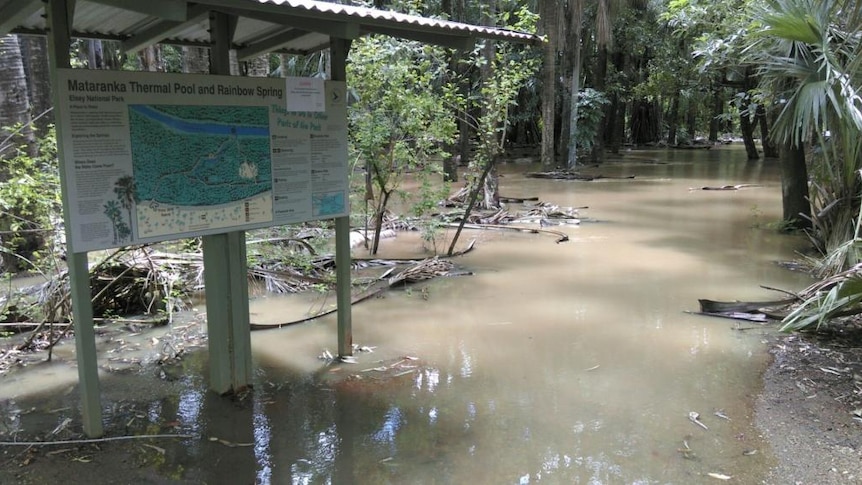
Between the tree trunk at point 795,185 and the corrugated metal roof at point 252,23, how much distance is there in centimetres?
751

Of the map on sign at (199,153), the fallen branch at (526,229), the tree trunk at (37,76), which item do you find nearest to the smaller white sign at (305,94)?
the map on sign at (199,153)

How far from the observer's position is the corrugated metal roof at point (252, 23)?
366 centimetres

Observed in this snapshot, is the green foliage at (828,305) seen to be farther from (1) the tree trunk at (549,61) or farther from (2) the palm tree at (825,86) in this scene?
(1) the tree trunk at (549,61)

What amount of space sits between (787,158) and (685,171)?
14506 mm

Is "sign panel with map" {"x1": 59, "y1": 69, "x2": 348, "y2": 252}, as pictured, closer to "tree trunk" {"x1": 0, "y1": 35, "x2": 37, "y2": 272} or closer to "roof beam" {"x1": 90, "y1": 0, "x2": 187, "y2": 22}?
"roof beam" {"x1": 90, "y1": 0, "x2": 187, "y2": 22}

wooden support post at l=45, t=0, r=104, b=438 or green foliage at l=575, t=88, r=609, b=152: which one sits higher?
green foliage at l=575, t=88, r=609, b=152

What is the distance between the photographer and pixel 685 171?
24594 mm

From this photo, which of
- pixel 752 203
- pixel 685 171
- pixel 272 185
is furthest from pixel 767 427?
pixel 685 171

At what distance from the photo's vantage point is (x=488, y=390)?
484cm

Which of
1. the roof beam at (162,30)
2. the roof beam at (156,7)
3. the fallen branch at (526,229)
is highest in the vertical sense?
the roof beam at (162,30)

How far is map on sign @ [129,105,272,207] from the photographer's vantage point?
3932mm

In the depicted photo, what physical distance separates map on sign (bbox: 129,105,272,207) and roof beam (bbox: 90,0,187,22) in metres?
0.66

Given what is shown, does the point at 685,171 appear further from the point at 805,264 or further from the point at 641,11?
the point at 805,264

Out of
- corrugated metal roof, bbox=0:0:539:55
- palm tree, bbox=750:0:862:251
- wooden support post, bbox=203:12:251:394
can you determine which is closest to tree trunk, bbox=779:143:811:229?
palm tree, bbox=750:0:862:251
